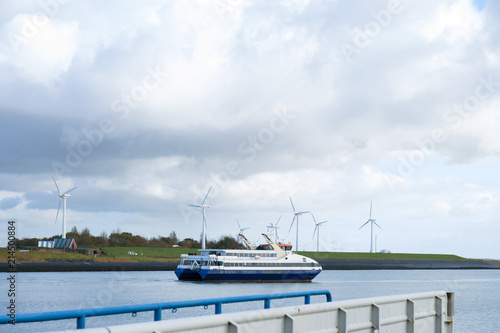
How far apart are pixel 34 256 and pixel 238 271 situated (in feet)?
243

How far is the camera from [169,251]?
188m

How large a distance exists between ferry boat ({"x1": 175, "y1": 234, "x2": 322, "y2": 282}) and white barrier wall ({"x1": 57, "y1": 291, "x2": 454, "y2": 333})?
80690 mm

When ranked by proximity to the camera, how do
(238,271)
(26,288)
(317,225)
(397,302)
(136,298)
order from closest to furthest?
(397,302), (136,298), (26,288), (238,271), (317,225)

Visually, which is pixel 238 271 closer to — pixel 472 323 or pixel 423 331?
pixel 472 323

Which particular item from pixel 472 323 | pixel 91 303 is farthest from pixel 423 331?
pixel 91 303

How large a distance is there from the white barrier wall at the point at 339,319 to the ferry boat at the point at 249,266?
80690 millimetres

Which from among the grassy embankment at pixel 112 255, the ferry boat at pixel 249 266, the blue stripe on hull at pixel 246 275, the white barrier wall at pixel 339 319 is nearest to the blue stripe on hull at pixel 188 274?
the ferry boat at pixel 249 266

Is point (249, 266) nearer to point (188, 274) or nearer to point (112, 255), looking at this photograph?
point (188, 274)

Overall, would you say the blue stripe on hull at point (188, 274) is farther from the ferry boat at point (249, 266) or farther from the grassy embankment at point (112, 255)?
the grassy embankment at point (112, 255)

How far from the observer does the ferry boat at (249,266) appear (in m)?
96.4

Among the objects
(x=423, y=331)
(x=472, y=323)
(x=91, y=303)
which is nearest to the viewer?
(x=423, y=331)

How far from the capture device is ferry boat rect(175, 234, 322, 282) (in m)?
96.4

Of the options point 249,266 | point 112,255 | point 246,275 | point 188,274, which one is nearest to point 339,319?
point 246,275

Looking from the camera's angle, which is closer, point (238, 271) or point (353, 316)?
point (353, 316)
